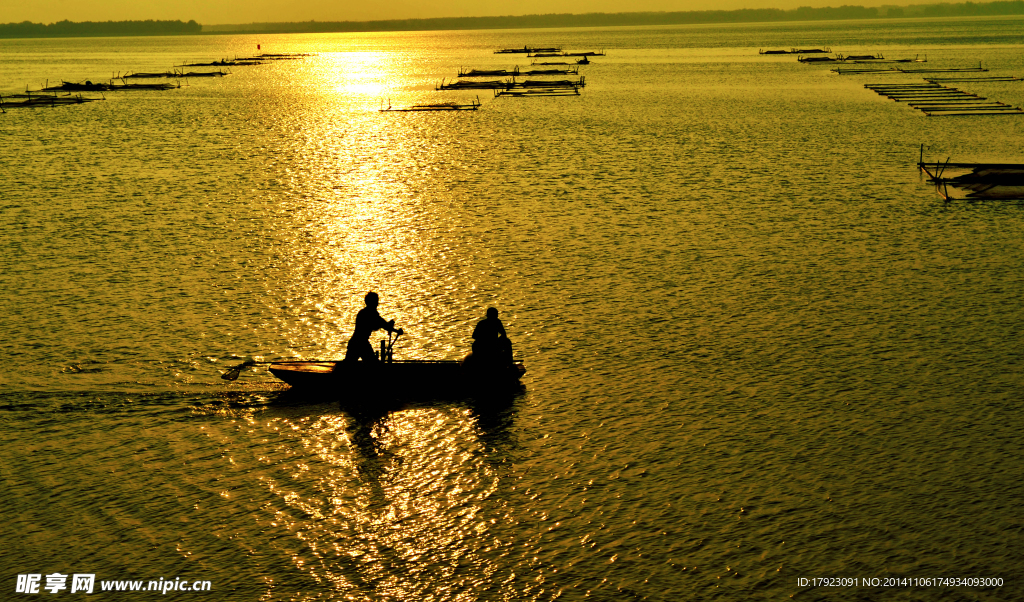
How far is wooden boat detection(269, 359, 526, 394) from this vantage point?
2116 cm

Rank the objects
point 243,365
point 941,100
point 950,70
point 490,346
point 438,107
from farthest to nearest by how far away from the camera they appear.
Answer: point 950,70
point 438,107
point 941,100
point 243,365
point 490,346

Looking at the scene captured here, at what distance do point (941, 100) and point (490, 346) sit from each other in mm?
85158

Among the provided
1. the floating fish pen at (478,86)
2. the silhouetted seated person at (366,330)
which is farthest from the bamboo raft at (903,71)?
the silhouetted seated person at (366,330)

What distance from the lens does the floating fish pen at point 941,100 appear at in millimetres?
81562

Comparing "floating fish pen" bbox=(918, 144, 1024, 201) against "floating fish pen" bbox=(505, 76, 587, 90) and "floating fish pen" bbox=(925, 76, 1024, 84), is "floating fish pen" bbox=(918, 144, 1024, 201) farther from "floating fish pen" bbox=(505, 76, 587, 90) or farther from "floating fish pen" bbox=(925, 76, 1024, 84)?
"floating fish pen" bbox=(505, 76, 587, 90)

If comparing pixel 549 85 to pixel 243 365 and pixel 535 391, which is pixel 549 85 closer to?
pixel 243 365

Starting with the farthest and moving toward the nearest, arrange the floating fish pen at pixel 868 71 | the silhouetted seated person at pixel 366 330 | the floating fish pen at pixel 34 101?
the floating fish pen at pixel 868 71, the floating fish pen at pixel 34 101, the silhouetted seated person at pixel 366 330

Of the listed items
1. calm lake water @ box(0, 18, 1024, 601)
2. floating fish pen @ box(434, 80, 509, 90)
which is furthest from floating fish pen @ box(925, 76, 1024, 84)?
calm lake water @ box(0, 18, 1024, 601)

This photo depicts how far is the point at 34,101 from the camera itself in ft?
348

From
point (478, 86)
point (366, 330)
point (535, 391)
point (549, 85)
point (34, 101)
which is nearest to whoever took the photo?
point (366, 330)

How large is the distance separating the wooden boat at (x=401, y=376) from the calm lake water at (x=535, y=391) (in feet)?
1.79

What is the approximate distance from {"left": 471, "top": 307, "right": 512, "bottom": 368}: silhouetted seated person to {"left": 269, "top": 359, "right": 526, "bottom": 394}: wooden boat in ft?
0.55

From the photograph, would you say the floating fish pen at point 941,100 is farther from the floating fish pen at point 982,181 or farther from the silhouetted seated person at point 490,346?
the silhouetted seated person at point 490,346

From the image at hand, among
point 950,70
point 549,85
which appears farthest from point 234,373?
point 950,70
